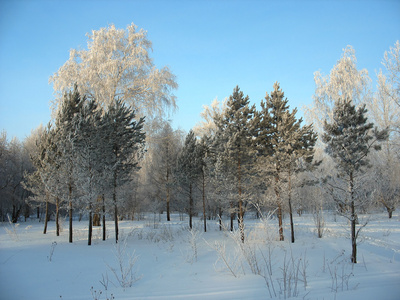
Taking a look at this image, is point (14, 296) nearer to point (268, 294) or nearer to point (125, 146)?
point (268, 294)

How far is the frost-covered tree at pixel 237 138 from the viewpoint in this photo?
52.7 feet

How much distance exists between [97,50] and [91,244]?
1503 centimetres

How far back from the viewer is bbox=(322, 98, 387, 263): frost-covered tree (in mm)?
9766

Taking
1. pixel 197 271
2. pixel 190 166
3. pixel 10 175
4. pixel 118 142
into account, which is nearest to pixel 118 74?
pixel 118 142

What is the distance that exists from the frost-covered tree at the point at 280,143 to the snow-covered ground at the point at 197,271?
4.34 metres

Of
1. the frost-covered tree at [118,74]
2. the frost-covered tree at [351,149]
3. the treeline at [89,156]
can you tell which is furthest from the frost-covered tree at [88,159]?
the frost-covered tree at [351,149]

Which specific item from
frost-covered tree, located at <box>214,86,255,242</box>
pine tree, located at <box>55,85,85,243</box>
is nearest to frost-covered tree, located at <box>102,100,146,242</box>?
pine tree, located at <box>55,85,85,243</box>

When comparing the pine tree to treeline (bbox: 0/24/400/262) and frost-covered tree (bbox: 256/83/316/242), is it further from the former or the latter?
frost-covered tree (bbox: 256/83/316/242)

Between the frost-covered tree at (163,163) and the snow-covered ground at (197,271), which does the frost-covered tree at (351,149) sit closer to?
the snow-covered ground at (197,271)

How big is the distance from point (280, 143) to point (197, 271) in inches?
401

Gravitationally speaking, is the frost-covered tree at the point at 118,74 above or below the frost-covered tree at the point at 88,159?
above

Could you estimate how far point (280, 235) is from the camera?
15.7 m

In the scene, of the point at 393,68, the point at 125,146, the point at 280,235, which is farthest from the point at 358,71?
the point at 125,146

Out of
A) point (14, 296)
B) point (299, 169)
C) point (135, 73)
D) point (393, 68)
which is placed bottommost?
point (14, 296)
